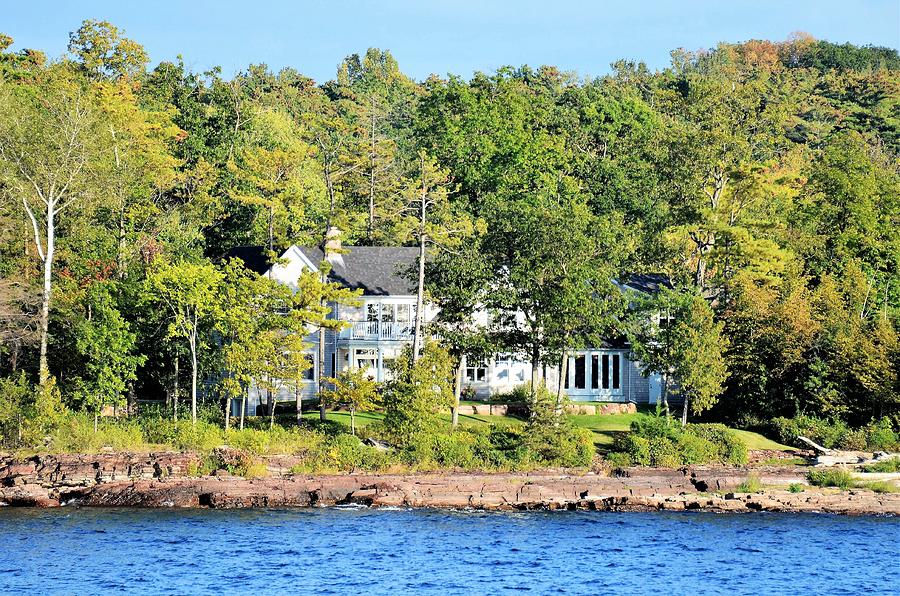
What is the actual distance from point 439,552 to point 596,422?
20.1m

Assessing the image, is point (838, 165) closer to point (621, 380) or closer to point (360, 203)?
point (621, 380)

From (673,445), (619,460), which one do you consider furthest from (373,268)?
(673,445)

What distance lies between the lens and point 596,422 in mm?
62250

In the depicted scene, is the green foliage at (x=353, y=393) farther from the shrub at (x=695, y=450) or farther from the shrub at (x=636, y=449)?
the shrub at (x=695, y=450)

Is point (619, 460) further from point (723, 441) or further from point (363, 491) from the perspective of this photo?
point (363, 491)

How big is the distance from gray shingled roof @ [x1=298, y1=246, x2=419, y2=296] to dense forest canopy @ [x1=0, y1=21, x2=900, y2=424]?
7.66 ft

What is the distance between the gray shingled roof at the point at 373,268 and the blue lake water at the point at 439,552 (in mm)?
19361

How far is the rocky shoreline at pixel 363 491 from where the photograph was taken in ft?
169

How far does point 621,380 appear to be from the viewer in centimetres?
6925

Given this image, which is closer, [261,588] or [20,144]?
[261,588]

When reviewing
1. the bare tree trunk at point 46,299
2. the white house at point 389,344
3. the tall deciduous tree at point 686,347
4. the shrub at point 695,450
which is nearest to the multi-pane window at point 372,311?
the white house at point 389,344

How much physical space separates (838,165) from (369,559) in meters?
45.5

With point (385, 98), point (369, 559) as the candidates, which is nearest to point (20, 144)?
point (369, 559)

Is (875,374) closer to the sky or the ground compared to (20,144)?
closer to the ground
